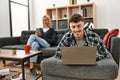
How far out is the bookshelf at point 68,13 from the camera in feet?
14.1

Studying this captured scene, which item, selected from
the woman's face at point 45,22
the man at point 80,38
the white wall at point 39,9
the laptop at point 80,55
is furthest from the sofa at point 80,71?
the white wall at point 39,9

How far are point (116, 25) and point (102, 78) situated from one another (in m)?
3.15

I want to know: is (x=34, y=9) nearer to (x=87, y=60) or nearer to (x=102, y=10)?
(x=102, y=10)

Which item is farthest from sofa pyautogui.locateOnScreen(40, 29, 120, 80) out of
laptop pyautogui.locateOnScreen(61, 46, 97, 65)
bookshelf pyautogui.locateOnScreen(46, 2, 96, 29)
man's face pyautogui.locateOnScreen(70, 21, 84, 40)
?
bookshelf pyautogui.locateOnScreen(46, 2, 96, 29)

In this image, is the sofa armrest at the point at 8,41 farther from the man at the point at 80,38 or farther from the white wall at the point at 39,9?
→ the man at the point at 80,38

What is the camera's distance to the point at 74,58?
1.38m

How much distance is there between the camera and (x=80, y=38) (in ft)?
5.84

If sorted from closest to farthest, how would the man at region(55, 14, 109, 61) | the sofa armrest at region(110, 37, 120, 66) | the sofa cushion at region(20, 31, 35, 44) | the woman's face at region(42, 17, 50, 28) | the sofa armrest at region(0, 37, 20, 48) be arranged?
the man at region(55, 14, 109, 61) → the sofa armrest at region(110, 37, 120, 66) → the woman's face at region(42, 17, 50, 28) → the sofa armrest at region(0, 37, 20, 48) → the sofa cushion at region(20, 31, 35, 44)

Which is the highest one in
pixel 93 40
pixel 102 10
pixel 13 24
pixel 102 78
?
pixel 102 10

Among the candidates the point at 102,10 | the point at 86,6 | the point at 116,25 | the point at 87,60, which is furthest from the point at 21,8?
the point at 87,60

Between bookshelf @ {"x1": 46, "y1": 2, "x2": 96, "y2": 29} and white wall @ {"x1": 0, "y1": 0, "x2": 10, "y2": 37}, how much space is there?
1134 millimetres

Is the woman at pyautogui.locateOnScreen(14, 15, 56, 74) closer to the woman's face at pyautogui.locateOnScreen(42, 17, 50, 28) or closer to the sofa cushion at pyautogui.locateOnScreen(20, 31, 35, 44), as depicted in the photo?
the woman's face at pyautogui.locateOnScreen(42, 17, 50, 28)

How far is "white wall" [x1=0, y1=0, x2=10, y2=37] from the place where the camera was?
4.30 metres

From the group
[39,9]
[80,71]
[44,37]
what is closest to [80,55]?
[80,71]
